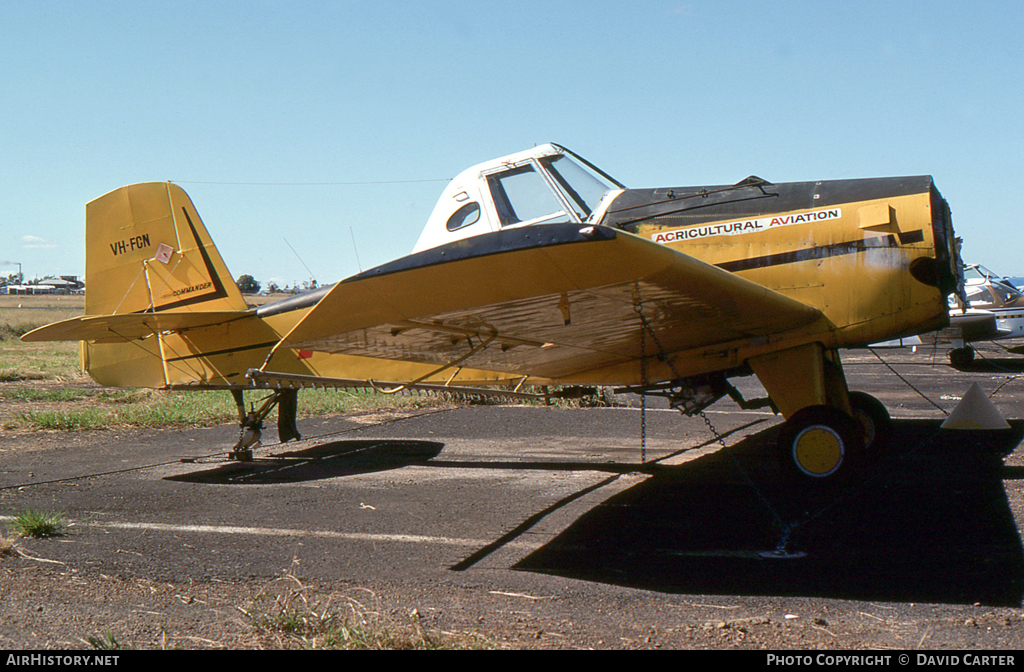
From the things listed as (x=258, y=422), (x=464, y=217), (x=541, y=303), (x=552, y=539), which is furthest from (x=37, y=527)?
(x=464, y=217)

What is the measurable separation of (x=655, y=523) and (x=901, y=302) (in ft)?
8.55

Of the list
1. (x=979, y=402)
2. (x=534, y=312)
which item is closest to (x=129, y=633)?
(x=534, y=312)

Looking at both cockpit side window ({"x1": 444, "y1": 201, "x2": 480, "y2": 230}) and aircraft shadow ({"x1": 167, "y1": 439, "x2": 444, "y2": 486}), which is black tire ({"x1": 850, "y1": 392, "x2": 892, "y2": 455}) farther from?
aircraft shadow ({"x1": 167, "y1": 439, "x2": 444, "y2": 486})

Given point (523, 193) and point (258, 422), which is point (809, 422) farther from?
point (258, 422)

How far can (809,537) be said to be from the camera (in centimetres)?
443

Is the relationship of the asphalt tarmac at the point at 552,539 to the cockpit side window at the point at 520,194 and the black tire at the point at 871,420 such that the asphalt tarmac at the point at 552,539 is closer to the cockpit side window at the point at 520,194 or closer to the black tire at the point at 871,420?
the black tire at the point at 871,420

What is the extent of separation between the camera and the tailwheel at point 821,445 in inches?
218

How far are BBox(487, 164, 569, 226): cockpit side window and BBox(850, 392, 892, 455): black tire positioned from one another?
12.0 feet

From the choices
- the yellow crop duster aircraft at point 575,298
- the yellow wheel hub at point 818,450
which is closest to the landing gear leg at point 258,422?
the yellow crop duster aircraft at point 575,298

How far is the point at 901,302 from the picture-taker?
18.6 ft

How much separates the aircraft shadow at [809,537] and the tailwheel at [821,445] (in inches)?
5.9

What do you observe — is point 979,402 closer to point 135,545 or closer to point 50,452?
point 135,545

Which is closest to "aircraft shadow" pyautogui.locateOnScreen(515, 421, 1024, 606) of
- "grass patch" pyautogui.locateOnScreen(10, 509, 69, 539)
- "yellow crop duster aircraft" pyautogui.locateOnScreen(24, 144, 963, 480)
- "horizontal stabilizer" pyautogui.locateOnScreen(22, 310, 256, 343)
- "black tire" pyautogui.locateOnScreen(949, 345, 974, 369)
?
"yellow crop duster aircraft" pyautogui.locateOnScreen(24, 144, 963, 480)
